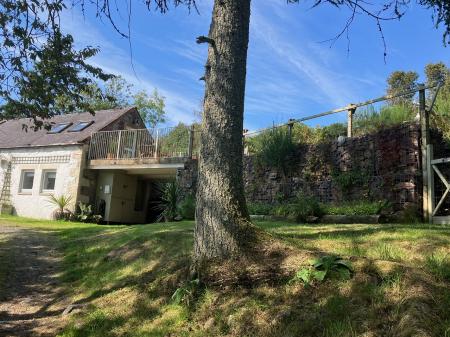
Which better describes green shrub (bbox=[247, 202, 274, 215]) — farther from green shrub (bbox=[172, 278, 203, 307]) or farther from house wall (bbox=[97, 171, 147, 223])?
house wall (bbox=[97, 171, 147, 223])

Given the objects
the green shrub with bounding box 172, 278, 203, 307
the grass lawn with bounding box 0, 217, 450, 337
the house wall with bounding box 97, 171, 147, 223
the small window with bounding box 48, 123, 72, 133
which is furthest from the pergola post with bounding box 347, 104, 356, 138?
the small window with bounding box 48, 123, 72, 133

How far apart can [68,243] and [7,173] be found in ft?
46.3

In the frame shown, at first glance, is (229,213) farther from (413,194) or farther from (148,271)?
(413,194)

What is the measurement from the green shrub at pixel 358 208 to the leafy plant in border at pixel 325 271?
5749 mm

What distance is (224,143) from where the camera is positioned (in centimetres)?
487

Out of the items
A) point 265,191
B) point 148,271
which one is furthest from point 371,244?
point 265,191

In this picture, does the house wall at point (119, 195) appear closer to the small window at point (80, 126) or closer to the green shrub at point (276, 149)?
the small window at point (80, 126)

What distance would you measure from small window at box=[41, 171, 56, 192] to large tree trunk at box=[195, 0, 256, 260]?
18.0m

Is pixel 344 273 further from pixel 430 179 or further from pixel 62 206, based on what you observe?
pixel 62 206

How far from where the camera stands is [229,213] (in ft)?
15.6

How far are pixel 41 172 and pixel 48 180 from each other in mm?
493

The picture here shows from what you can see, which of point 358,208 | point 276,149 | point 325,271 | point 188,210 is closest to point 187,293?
point 325,271

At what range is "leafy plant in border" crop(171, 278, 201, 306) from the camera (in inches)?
177

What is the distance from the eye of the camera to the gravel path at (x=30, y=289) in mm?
5167
